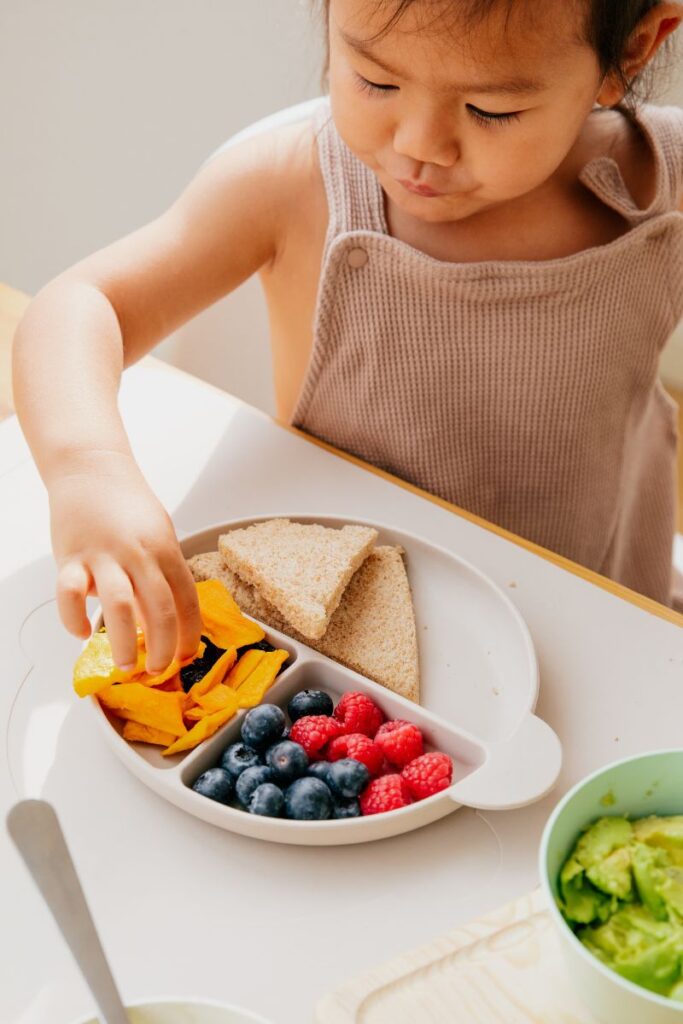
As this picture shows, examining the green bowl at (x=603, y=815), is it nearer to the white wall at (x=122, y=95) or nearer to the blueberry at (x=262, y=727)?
the blueberry at (x=262, y=727)

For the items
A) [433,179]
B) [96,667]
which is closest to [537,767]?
[96,667]

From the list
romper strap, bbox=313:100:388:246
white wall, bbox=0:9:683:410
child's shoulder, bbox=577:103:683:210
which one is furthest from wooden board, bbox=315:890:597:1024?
white wall, bbox=0:9:683:410

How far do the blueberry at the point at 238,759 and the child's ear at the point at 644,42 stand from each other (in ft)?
2.28

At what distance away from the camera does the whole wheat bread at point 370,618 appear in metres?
0.79

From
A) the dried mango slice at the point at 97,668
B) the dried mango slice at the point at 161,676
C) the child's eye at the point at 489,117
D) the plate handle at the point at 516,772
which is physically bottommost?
the plate handle at the point at 516,772

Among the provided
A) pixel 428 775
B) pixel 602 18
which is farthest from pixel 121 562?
pixel 602 18

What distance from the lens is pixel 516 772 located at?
0.67 meters

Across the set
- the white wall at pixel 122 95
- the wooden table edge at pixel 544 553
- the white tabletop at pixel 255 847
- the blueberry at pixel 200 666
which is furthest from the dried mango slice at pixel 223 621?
the white wall at pixel 122 95

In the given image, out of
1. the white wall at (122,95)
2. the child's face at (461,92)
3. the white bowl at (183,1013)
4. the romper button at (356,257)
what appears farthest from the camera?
the white wall at (122,95)

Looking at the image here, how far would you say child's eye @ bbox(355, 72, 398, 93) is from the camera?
0.87 metres

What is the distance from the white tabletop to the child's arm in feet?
0.30

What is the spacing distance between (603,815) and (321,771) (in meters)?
0.19

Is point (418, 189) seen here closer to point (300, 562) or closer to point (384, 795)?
point (300, 562)

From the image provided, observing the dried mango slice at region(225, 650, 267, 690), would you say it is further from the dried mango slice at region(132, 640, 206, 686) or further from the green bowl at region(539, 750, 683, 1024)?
the green bowl at region(539, 750, 683, 1024)
